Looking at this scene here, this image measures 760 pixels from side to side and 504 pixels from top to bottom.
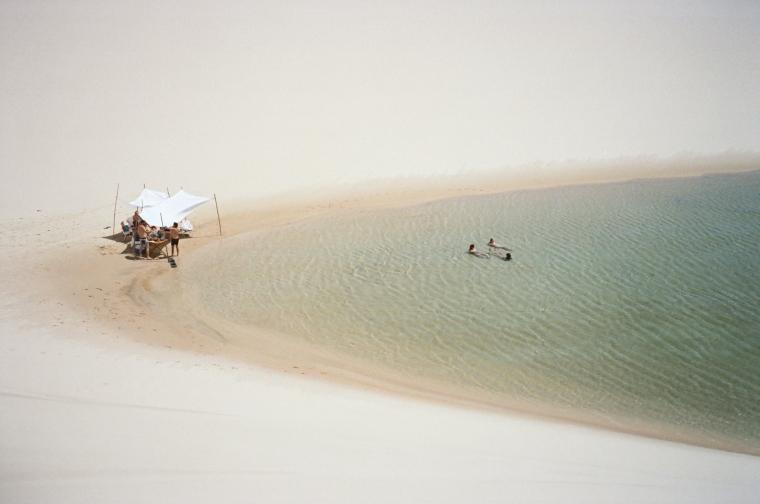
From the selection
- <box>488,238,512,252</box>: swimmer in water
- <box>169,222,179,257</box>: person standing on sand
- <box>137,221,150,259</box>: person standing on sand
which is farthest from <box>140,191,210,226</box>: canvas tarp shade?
<box>488,238,512,252</box>: swimmer in water

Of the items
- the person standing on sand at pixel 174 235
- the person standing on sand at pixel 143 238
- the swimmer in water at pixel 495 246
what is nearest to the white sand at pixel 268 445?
the person standing on sand at pixel 143 238

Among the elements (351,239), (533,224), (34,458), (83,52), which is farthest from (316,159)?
(34,458)

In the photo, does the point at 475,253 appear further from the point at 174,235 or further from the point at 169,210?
the point at 169,210

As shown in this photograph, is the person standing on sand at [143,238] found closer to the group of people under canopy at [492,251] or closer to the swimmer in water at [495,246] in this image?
the group of people under canopy at [492,251]

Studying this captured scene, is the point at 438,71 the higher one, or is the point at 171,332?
the point at 438,71

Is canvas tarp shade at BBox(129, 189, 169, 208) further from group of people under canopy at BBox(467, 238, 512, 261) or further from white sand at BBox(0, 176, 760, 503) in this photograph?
group of people under canopy at BBox(467, 238, 512, 261)

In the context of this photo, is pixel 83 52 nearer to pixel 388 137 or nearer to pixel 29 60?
pixel 29 60

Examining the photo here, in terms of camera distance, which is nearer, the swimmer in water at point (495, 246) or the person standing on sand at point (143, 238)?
the person standing on sand at point (143, 238)
